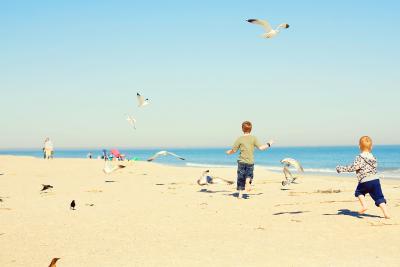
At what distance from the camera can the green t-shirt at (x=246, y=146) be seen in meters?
11.1

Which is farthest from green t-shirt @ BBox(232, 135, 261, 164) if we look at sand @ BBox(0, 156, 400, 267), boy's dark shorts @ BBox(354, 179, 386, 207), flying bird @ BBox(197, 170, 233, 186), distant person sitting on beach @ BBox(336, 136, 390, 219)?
boy's dark shorts @ BBox(354, 179, 386, 207)

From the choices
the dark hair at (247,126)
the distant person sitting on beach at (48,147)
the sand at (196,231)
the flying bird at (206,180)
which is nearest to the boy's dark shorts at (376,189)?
the sand at (196,231)

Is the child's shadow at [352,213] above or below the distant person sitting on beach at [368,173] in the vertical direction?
below

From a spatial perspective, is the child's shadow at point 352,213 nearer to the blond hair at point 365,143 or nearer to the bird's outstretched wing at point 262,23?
the blond hair at point 365,143

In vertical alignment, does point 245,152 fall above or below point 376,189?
above

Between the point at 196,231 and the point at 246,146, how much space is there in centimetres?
434

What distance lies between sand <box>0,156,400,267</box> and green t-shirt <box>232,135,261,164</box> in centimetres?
101

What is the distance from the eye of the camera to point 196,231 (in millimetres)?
7117

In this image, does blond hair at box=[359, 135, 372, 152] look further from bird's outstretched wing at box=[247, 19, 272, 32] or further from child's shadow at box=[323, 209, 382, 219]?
bird's outstretched wing at box=[247, 19, 272, 32]

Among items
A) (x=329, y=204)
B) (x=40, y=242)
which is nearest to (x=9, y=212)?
(x=40, y=242)

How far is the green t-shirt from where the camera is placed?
1108 centimetres

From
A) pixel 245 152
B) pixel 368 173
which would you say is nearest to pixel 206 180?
pixel 245 152

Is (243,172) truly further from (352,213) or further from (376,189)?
(376,189)

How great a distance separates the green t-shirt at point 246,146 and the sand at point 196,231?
39.9 inches
